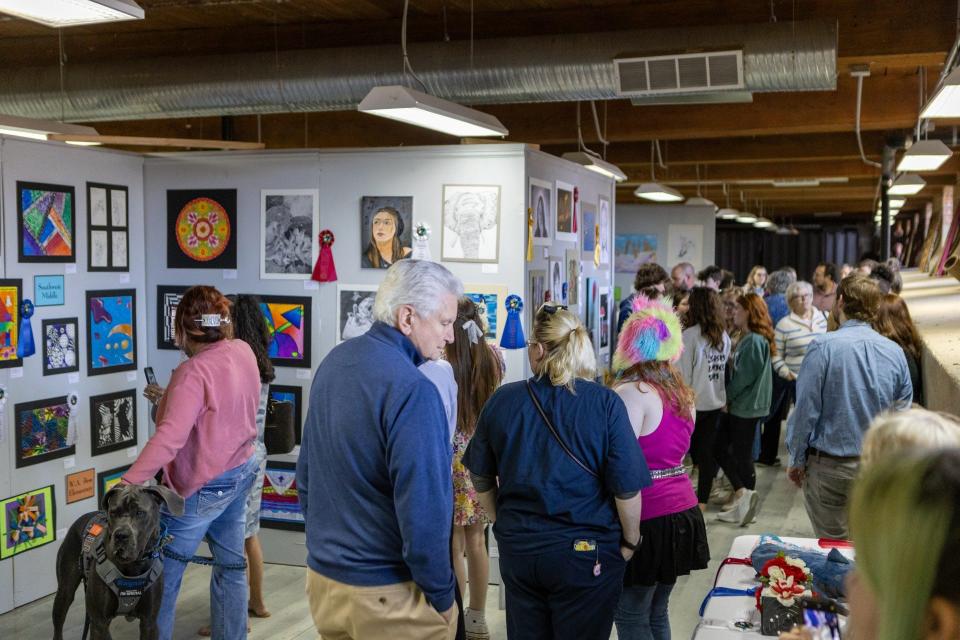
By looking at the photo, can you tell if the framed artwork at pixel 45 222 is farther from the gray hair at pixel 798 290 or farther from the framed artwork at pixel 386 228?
the gray hair at pixel 798 290

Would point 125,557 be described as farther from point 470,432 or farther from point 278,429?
point 278,429

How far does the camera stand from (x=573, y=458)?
10.1 feet

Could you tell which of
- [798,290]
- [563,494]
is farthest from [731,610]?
[798,290]

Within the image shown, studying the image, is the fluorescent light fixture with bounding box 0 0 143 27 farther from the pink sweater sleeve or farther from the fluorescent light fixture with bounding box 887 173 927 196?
the fluorescent light fixture with bounding box 887 173 927 196

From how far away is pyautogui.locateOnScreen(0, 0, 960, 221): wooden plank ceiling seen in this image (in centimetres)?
586

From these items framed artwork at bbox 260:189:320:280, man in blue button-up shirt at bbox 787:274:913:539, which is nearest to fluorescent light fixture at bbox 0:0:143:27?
framed artwork at bbox 260:189:320:280

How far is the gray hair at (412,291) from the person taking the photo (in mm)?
2598

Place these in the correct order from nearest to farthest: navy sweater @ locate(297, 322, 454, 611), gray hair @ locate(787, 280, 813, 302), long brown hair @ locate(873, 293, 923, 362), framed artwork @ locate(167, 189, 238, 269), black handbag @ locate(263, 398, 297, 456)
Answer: navy sweater @ locate(297, 322, 454, 611) → long brown hair @ locate(873, 293, 923, 362) → black handbag @ locate(263, 398, 297, 456) → framed artwork @ locate(167, 189, 238, 269) → gray hair @ locate(787, 280, 813, 302)

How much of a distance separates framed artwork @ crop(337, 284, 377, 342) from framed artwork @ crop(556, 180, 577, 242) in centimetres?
133

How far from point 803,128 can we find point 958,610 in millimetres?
7996

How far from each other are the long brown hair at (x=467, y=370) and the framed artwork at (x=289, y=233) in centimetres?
150

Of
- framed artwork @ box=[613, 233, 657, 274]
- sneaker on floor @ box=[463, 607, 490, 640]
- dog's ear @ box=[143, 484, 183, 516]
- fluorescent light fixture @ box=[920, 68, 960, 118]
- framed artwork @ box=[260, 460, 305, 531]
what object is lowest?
sneaker on floor @ box=[463, 607, 490, 640]

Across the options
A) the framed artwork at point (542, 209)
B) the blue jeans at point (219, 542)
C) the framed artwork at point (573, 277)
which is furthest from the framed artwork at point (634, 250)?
the blue jeans at point (219, 542)

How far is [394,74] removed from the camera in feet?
19.4
